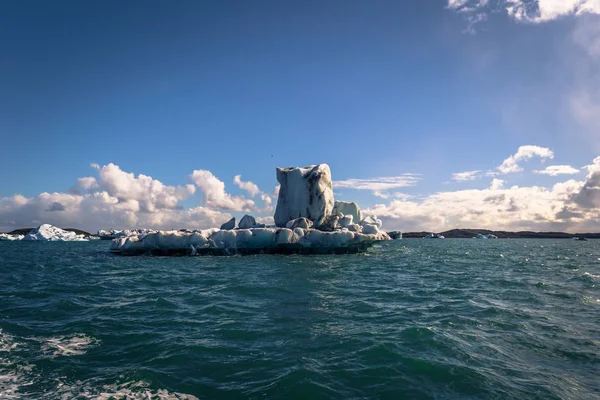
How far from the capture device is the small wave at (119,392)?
5895mm

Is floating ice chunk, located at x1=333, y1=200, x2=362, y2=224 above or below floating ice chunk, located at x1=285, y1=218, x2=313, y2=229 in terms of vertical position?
above

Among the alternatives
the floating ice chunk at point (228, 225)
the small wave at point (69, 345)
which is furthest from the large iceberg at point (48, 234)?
the small wave at point (69, 345)

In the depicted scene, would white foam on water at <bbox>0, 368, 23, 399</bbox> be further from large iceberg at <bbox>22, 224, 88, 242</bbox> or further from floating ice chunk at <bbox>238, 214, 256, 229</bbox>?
large iceberg at <bbox>22, 224, 88, 242</bbox>

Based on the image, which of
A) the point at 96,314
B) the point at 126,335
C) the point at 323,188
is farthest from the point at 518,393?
the point at 323,188

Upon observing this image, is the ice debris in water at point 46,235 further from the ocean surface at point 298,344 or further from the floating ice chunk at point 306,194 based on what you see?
the ocean surface at point 298,344

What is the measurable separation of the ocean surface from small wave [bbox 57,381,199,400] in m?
0.03

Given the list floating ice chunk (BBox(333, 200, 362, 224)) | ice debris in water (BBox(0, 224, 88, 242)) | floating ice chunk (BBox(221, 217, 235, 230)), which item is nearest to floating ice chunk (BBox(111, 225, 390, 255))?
floating ice chunk (BBox(221, 217, 235, 230))

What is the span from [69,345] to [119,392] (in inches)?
138

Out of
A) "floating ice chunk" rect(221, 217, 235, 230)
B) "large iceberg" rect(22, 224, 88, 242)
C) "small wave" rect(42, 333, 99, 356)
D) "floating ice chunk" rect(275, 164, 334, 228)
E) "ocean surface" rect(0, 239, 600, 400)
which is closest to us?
"ocean surface" rect(0, 239, 600, 400)

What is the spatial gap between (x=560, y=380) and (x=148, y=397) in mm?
7808

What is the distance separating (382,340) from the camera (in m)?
8.77

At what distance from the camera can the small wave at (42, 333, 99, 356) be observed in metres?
8.01

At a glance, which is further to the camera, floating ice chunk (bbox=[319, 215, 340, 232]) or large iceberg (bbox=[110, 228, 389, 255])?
floating ice chunk (bbox=[319, 215, 340, 232])

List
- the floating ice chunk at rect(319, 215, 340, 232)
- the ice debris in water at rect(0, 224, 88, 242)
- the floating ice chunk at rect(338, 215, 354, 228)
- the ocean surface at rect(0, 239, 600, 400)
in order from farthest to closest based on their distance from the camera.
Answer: the ice debris in water at rect(0, 224, 88, 242) < the floating ice chunk at rect(338, 215, 354, 228) < the floating ice chunk at rect(319, 215, 340, 232) < the ocean surface at rect(0, 239, 600, 400)
